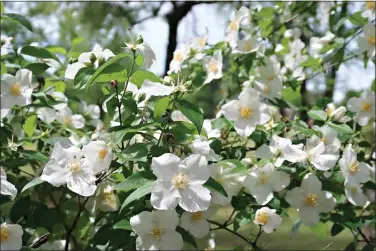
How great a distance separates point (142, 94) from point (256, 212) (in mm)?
356

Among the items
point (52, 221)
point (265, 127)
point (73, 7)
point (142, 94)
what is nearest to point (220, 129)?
point (265, 127)

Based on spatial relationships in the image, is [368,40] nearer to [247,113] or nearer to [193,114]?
[247,113]

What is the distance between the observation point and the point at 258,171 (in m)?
1.24

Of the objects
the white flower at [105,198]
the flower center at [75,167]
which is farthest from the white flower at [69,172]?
the white flower at [105,198]

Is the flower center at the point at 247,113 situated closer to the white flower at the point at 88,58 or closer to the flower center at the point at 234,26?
the white flower at the point at 88,58

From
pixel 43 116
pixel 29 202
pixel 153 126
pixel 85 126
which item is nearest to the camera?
pixel 153 126

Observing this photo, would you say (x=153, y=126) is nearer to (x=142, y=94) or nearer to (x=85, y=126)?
(x=142, y=94)

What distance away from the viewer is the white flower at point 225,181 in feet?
3.89

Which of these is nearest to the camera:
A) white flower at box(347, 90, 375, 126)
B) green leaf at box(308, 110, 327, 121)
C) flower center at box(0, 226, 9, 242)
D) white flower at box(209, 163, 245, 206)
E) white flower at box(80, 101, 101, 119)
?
flower center at box(0, 226, 9, 242)

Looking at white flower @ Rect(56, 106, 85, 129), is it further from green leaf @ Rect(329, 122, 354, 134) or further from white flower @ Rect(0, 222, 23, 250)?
green leaf @ Rect(329, 122, 354, 134)

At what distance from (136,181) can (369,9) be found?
1.19m

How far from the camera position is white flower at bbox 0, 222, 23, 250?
3.51 ft

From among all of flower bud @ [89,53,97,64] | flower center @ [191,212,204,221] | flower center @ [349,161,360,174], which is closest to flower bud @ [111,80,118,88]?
flower bud @ [89,53,97,64]

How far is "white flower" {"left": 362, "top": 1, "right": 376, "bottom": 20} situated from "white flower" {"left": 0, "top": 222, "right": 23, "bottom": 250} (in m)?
1.31
